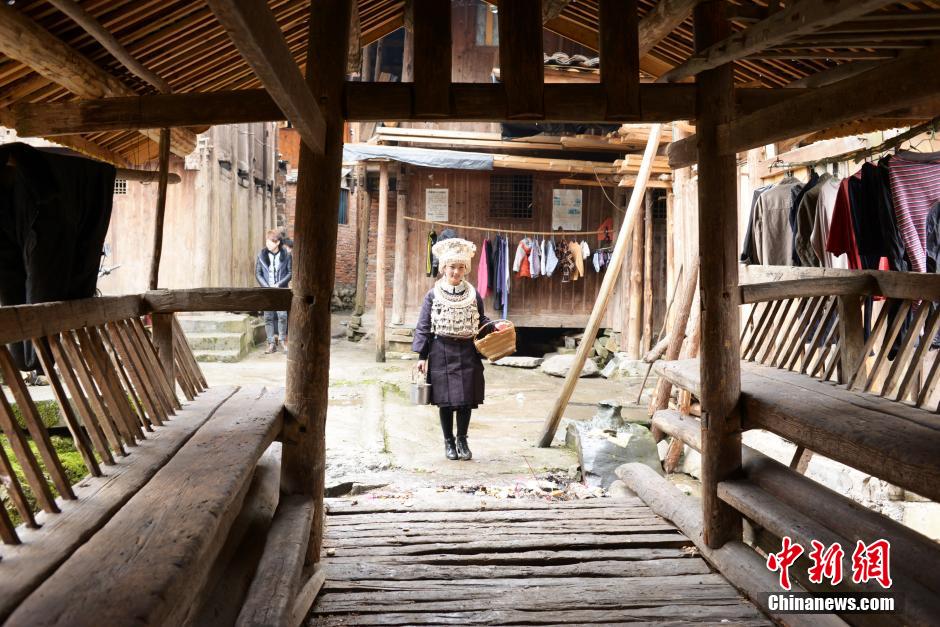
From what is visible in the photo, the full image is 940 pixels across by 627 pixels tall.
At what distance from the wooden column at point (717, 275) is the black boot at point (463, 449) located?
3.05 metres

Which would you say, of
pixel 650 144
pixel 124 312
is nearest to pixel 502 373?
pixel 650 144

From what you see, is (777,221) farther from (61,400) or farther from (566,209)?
(566,209)

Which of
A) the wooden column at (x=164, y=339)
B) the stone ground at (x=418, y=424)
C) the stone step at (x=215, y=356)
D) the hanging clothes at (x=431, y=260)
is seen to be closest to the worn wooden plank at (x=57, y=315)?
the wooden column at (x=164, y=339)

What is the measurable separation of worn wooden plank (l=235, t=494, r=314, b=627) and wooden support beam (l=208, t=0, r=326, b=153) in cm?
185

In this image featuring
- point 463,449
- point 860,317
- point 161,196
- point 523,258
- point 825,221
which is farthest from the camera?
point 523,258

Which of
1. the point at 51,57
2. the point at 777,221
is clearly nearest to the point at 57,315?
the point at 51,57

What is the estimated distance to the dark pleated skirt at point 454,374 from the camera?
670 cm

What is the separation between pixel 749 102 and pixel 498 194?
341 inches

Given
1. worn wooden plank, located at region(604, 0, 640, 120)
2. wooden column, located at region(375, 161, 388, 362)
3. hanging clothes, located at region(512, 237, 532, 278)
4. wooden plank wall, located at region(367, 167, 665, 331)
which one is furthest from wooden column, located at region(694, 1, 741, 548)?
wooden plank wall, located at region(367, 167, 665, 331)

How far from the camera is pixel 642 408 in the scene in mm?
9031

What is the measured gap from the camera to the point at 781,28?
116 inches

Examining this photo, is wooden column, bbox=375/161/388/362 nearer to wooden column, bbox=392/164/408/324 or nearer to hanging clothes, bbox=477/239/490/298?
wooden column, bbox=392/164/408/324

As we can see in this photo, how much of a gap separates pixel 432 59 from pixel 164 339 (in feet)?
7.17

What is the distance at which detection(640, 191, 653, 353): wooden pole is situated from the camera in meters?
11.3
